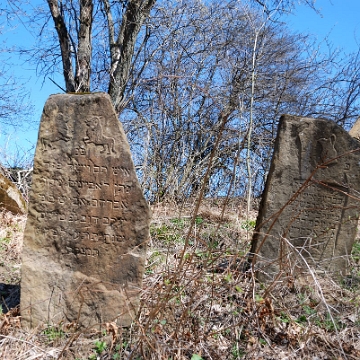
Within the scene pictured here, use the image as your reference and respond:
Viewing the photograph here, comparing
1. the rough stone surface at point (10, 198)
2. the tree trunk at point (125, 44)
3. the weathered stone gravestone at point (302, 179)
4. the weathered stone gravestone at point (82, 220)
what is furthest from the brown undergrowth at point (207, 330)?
the tree trunk at point (125, 44)

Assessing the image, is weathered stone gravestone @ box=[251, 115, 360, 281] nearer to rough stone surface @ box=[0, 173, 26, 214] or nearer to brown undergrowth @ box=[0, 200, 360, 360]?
brown undergrowth @ box=[0, 200, 360, 360]

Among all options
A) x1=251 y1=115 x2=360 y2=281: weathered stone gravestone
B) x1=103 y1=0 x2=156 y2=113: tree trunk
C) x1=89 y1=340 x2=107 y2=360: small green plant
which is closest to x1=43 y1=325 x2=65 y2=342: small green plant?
x1=89 y1=340 x2=107 y2=360: small green plant

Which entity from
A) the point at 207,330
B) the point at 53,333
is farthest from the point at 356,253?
the point at 53,333

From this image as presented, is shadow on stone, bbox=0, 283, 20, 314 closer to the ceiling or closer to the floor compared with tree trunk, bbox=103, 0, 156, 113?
closer to the floor

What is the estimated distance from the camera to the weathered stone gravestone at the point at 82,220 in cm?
334

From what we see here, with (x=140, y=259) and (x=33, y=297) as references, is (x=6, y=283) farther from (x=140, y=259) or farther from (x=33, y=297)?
(x=140, y=259)

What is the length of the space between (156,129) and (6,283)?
623cm

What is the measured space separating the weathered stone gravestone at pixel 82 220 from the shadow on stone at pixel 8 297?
0.32 m

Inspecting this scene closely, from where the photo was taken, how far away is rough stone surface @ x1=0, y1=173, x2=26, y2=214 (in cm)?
638

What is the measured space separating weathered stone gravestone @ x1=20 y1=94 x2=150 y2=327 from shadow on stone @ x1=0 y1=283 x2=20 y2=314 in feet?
1.06

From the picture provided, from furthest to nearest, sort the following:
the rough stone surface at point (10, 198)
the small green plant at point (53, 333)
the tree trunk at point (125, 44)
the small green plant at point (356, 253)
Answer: the tree trunk at point (125, 44)
the rough stone surface at point (10, 198)
the small green plant at point (356, 253)
the small green plant at point (53, 333)

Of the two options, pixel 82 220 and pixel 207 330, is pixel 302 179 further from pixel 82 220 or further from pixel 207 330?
pixel 82 220

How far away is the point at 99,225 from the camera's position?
11.3 ft

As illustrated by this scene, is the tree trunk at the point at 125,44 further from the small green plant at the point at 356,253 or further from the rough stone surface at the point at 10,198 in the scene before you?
the small green plant at the point at 356,253
